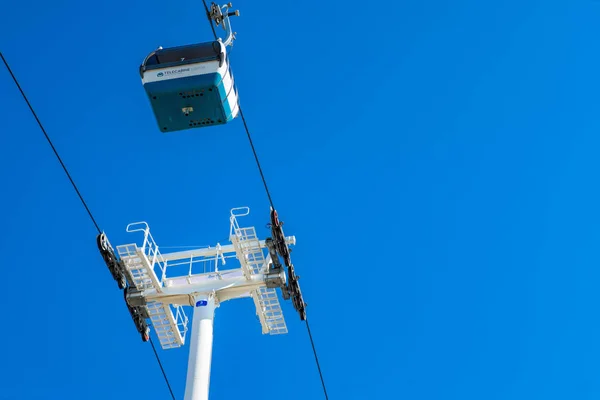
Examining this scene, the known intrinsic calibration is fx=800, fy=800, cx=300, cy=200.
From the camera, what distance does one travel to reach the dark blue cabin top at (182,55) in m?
19.1

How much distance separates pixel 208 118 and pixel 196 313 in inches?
243

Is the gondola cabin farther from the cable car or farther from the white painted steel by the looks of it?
the white painted steel

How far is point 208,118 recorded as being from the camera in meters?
19.1

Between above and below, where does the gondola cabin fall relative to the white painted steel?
above

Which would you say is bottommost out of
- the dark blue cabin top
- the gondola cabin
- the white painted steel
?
the white painted steel

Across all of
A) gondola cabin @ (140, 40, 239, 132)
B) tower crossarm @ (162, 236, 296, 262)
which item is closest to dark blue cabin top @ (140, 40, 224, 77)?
gondola cabin @ (140, 40, 239, 132)

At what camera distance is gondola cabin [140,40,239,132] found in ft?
61.5

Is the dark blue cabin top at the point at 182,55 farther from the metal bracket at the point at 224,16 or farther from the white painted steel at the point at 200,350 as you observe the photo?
the white painted steel at the point at 200,350

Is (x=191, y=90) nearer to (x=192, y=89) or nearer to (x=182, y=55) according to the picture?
(x=192, y=89)

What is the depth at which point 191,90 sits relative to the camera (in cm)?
1875

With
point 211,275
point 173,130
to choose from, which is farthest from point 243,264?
point 173,130

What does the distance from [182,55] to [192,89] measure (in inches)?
54.0

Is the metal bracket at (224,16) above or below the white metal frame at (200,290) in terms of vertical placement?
above

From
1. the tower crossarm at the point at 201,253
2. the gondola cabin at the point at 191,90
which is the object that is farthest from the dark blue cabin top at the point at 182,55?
the tower crossarm at the point at 201,253
